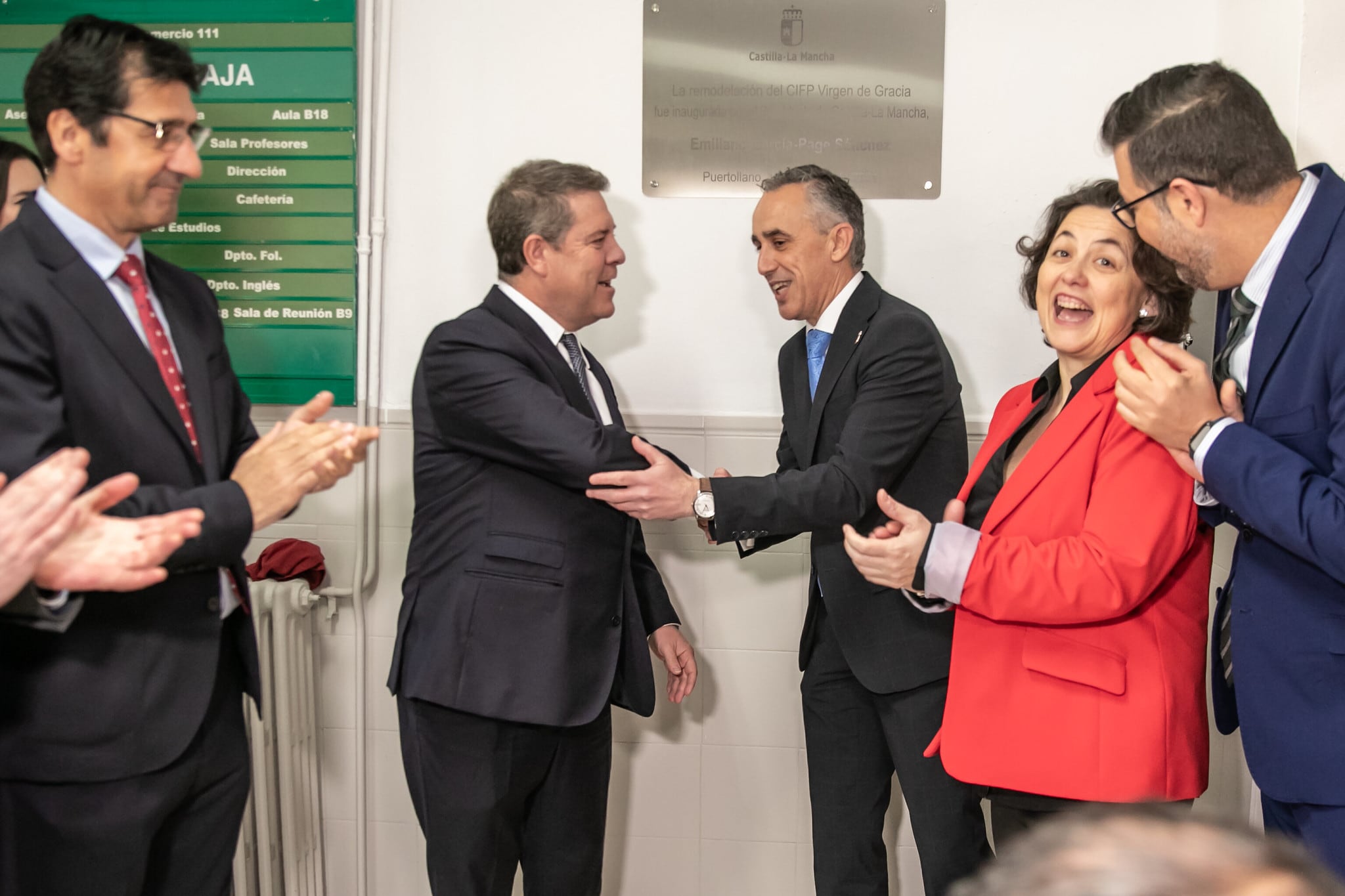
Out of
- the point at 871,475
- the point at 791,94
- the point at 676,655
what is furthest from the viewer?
the point at 791,94

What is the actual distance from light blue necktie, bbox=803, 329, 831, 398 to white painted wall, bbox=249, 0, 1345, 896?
393 millimetres

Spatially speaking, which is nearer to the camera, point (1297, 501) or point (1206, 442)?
point (1297, 501)

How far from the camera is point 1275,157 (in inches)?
63.9

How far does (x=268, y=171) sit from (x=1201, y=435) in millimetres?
2483

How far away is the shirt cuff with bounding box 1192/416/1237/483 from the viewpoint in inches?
62.9

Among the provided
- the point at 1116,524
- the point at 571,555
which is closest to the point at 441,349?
the point at 571,555

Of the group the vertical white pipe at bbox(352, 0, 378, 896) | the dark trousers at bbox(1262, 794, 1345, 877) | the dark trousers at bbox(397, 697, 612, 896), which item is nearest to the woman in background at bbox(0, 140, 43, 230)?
the vertical white pipe at bbox(352, 0, 378, 896)

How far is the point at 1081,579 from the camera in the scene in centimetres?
178

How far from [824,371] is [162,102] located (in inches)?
56.0

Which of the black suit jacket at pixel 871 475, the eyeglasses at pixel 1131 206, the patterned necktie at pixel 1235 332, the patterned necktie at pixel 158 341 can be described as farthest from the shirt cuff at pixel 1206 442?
the patterned necktie at pixel 158 341

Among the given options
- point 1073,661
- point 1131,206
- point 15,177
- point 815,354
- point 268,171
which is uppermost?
point 268,171

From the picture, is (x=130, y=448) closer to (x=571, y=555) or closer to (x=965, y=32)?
(x=571, y=555)

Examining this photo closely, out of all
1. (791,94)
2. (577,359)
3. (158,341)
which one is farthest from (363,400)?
(791,94)

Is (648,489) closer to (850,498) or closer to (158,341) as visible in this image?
(850,498)
